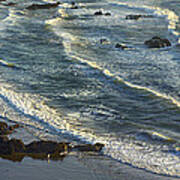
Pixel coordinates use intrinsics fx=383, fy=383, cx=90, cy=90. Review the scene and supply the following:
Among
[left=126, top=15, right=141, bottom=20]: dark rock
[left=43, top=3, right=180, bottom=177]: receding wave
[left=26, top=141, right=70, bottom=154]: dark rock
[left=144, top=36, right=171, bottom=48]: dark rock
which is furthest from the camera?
[left=126, top=15, right=141, bottom=20]: dark rock

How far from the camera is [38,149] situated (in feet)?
23.7

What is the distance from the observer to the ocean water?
7.80 m

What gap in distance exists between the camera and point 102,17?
23.1 metres

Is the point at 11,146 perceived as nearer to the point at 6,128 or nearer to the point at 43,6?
the point at 6,128

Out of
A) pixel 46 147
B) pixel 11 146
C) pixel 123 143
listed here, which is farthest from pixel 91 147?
pixel 11 146

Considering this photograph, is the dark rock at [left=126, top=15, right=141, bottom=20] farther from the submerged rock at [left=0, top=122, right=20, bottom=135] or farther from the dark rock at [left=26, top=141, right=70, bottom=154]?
the dark rock at [left=26, top=141, right=70, bottom=154]

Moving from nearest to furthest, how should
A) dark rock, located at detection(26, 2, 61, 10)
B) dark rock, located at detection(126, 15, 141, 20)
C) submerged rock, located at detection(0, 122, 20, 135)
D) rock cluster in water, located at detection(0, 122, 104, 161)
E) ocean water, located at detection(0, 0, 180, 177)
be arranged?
rock cluster in water, located at detection(0, 122, 104, 161)
ocean water, located at detection(0, 0, 180, 177)
submerged rock, located at detection(0, 122, 20, 135)
dark rock, located at detection(126, 15, 141, 20)
dark rock, located at detection(26, 2, 61, 10)

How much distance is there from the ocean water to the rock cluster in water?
365 millimetres

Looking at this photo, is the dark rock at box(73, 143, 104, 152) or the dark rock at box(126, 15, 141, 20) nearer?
the dark rock at box(73, 143, 104, 152)

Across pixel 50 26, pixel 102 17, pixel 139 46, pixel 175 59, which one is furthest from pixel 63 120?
pixel 102 17

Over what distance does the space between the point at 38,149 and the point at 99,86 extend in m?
4.29

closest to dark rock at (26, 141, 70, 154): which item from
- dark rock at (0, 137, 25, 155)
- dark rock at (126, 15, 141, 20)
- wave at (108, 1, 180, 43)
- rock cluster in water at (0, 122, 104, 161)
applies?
rock cluster in water at (0, 122, 104, 161)

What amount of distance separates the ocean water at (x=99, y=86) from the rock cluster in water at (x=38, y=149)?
365 mm

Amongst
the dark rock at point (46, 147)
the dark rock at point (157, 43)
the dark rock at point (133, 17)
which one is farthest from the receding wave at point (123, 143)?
the dark rock at point (133, 17)
